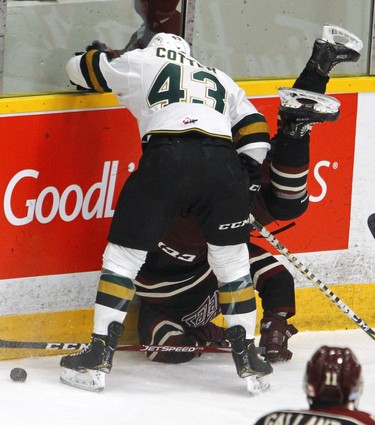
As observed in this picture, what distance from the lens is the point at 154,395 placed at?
461 cm

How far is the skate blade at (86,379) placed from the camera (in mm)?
4566

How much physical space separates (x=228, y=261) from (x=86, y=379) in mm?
621

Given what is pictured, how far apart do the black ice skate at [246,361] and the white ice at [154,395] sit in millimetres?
43

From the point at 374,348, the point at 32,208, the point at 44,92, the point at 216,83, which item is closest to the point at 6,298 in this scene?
the point at 32,208

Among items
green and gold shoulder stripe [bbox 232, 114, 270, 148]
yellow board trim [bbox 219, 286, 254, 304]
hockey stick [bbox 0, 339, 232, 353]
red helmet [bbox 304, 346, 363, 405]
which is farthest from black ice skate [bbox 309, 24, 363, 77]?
red helmet [bbox 304, 346, 363, 405]

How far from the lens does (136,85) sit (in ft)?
15.0

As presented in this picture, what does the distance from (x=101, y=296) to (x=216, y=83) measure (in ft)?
2.68

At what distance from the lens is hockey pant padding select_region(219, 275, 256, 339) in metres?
4.68

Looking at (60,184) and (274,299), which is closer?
(60,184)

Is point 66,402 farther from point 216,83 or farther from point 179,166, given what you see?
point 216,83

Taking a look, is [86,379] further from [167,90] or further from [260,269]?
[167,90]

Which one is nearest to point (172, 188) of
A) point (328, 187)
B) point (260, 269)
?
point (260, 269)

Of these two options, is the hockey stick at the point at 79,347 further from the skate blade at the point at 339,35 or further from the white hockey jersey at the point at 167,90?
the skate blade at the point at 339,35

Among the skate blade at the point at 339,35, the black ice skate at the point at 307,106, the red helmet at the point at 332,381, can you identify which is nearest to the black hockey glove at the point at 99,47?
the black ice skate at the point at 307,106
